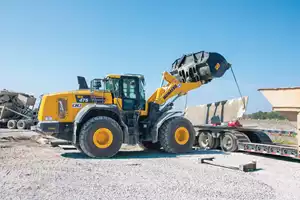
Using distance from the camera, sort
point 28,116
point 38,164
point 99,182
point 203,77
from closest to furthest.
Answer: point 99,182 < point 38,164 < point 203,77 < point 28,116

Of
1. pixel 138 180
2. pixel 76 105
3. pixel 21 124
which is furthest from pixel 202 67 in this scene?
pixel 21 124

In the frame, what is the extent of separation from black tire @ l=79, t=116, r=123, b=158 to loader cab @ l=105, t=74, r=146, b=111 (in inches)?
41.6

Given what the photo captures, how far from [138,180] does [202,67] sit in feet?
20.1

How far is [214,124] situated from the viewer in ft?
43.5

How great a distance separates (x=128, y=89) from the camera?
11.2m

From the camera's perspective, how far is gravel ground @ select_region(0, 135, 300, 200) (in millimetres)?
5688

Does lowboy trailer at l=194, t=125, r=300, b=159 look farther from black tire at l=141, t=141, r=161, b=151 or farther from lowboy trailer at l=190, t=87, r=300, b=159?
black tire at l=141, t=141, r=161, b=151

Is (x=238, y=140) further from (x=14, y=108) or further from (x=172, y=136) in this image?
(x=14, y=108)

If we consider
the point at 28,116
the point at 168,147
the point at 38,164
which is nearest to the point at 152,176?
the point at 38,164

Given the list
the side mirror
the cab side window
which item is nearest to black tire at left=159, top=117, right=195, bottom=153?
the cab side window

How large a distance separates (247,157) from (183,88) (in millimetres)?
3307

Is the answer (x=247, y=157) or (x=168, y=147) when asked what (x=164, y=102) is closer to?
(x=168, y=147)

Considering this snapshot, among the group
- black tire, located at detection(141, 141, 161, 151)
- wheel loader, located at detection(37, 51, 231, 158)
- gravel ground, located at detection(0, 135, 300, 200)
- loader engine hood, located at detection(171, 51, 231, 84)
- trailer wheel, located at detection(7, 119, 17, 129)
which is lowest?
gravel ground, located at detection(0, 135, 300, 200)

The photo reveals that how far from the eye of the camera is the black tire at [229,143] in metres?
11.9
